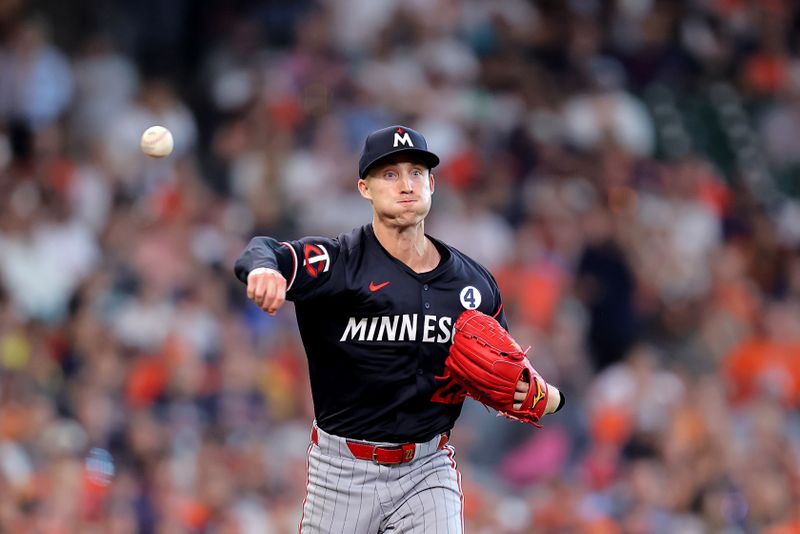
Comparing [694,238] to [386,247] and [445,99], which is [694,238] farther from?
[386,247]

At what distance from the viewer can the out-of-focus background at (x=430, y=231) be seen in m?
9.69

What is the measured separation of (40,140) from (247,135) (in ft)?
5.79

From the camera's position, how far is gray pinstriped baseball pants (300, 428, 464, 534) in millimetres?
5586

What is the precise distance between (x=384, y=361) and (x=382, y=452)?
1.19 ft

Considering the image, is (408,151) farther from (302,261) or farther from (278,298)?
(278,298)

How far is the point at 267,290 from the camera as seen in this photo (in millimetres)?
4863

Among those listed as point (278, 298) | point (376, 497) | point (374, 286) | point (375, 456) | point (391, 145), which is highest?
point (391, 145)

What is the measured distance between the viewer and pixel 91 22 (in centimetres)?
1277

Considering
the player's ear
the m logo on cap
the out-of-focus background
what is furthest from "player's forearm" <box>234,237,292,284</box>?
the out-of-focus background

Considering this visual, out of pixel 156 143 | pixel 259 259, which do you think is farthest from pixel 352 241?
pixel 156 143

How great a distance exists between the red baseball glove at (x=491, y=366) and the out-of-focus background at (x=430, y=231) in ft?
12.9

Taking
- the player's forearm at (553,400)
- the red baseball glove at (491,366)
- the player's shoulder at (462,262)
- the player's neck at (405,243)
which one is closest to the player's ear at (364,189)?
the player's neck at (405,243)

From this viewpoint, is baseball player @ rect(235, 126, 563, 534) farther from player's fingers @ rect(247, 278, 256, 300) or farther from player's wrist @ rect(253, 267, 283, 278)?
player's fingers @ rect(247, 278, 256, 300)

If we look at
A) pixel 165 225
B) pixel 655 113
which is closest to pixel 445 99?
pixel 655 113
